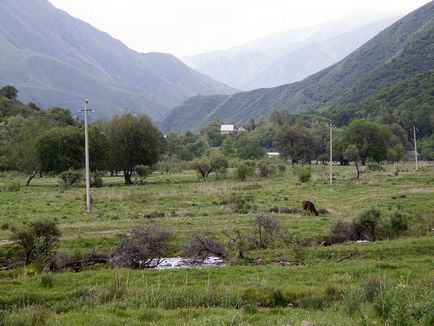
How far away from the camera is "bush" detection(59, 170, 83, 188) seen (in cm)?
5658

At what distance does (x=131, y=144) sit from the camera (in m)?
67.4

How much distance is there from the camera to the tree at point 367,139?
3622 inches

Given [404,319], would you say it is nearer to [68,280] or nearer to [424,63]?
[68,280]

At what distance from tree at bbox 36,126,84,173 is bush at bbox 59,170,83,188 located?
165 inches

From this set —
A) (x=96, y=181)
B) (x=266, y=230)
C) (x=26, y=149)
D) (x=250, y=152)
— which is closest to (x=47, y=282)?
(x=266, y=230)

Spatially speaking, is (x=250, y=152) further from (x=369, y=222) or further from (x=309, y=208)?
(x=369, y=222)

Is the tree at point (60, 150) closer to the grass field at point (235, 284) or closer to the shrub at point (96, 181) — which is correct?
the shrub at point (96, 181)

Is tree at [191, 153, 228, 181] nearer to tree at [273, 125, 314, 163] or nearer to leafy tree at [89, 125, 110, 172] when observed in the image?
leafy tree at [89, 125, 110, 172]

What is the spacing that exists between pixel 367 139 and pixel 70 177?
5787 cm

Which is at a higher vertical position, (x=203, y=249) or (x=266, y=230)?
(x=266, y=230)

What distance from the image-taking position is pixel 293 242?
820 inches

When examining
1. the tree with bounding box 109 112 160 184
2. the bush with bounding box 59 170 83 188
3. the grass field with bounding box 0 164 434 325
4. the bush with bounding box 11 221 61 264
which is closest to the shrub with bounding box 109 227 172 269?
the grass field with bounding box 0 164 434 325

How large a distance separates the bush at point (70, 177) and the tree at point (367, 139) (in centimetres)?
5392

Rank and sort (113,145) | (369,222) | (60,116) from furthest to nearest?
(60,116) → (113,145) → (369,222)
